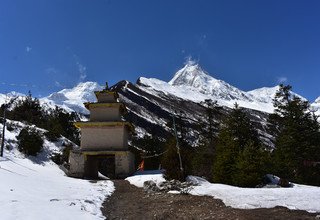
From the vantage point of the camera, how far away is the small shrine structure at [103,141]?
36906 mm

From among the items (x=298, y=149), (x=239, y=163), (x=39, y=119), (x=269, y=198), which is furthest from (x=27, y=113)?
(x=269, y=198)

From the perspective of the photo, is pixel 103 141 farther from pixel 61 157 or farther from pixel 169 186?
pixel 169 186

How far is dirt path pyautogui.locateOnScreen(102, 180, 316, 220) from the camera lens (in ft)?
39.0

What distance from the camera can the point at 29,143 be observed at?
3612 cm

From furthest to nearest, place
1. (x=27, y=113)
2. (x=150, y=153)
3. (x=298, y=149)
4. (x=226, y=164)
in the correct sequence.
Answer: (x=27, y=113) < (x=150, y=153) < (x=298, y=149) < (x=226, y=164)

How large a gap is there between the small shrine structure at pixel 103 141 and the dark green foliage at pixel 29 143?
3447 mm

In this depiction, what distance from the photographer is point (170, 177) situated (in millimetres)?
24719

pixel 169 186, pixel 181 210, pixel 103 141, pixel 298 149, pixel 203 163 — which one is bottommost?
pixel 181 210

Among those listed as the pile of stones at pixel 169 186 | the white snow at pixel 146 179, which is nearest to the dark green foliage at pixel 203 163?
the white snow at pixel 146 179

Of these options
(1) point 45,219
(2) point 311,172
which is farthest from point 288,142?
(1) point 45,219

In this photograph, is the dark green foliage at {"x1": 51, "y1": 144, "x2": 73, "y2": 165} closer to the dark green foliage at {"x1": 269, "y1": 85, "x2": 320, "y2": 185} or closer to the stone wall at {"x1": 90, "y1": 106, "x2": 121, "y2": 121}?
the stone wall at {"x1": 90, "y1": 106, "x2": 121, "y2": 121}

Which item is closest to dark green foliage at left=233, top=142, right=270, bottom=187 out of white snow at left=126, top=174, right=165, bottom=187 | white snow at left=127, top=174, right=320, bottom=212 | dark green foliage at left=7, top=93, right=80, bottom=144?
white snow at left=126, top=174, right=165, bottom=187

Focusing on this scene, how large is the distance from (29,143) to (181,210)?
25.9 metres

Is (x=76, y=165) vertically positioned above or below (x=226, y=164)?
above
